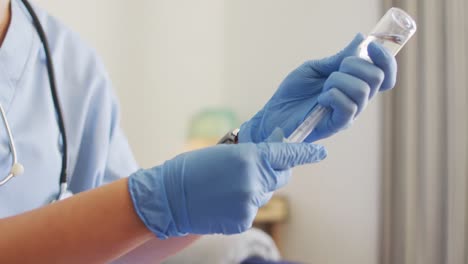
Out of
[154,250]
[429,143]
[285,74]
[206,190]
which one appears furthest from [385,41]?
[285,74]

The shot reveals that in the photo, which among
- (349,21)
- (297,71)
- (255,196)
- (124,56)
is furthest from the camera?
(124,56)

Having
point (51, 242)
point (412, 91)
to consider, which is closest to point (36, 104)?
Result: point (51, 242)

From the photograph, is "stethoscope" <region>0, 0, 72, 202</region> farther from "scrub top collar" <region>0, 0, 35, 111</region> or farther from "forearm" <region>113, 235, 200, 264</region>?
"forearm" <region>113, 235, 200, 264</region>

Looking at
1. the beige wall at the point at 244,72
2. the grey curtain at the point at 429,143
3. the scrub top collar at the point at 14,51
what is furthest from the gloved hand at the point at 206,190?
the beige wall at the point at 244,72

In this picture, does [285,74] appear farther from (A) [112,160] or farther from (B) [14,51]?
(B) [14,51]

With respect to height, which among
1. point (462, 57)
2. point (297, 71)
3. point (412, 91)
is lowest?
point (412, 91)

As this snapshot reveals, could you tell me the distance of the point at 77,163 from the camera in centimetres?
86

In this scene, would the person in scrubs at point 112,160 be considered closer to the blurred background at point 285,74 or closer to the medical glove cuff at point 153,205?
the medical glove cuff at point 153,205

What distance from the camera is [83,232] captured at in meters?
0.51

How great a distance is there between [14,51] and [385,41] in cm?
59

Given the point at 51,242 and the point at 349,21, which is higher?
the point at 349,21

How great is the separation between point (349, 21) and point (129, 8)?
1.09 meters

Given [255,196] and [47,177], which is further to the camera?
[47,177]

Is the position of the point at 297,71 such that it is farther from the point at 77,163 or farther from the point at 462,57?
the point at 462,57
